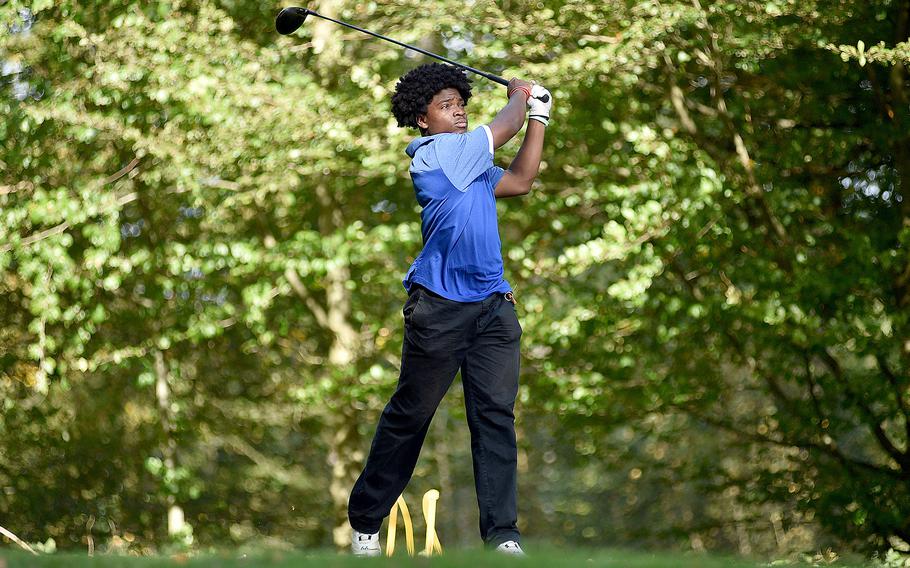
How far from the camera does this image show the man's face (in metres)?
5.00

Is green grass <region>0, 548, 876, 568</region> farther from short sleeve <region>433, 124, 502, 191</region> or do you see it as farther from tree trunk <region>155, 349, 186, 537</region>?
tree trunk <region>155, 349, 186, 537</region>

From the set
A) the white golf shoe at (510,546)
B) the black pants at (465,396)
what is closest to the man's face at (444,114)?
the black pants at (465,396)

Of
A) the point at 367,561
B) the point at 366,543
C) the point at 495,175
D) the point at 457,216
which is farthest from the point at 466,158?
the point at 367,561

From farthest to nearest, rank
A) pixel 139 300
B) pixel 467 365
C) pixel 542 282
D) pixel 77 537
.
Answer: pixel 77 537 → pixel 139 300 → pixel 542 282 → pixel 467 365

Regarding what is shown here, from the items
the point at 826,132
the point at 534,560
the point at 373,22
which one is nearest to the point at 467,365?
the point at 534,560

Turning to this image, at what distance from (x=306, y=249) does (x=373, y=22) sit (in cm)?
231

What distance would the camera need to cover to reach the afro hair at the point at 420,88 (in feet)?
16.4

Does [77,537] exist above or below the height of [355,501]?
below

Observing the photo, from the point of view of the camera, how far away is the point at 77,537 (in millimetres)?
13953

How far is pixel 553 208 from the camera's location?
1104 centimetres

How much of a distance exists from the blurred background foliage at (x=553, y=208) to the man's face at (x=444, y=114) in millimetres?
3419

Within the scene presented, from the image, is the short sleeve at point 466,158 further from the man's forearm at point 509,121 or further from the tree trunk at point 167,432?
the tree trunk at point 167,432

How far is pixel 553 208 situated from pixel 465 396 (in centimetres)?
636

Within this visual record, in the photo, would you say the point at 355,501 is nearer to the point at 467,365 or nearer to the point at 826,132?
the point at 467,365
